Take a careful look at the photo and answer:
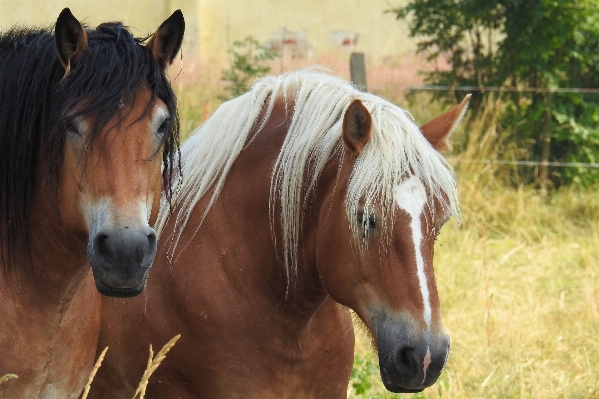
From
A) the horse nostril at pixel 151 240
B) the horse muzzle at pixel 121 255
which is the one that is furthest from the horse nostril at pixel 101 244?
the horse nostril at pixel 151 240

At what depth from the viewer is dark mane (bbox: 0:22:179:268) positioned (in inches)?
94.8

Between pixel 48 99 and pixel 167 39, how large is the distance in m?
0.39

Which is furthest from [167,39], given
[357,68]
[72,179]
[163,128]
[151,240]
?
[357,68]

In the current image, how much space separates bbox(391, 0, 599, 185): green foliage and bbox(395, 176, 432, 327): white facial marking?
204 inches

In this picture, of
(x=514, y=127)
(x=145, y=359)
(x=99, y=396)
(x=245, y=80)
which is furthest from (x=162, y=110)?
(x=514, y=127)

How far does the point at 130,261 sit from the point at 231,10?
12.0 meters

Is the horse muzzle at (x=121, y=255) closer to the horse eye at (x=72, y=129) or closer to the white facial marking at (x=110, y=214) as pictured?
the white facial marking at (x=110, y=214)

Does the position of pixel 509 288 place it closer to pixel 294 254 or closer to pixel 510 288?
pixel 510 288

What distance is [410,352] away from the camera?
249 centimetres

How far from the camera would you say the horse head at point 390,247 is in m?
2.50

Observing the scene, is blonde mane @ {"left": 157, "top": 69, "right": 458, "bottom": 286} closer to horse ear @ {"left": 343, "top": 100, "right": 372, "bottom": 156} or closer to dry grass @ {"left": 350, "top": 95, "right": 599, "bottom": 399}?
horse ear @ {"left": 343, "top": 100, "right": 372, "bottom": 156}

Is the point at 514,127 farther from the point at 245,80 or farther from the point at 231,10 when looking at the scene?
the point at 231,10

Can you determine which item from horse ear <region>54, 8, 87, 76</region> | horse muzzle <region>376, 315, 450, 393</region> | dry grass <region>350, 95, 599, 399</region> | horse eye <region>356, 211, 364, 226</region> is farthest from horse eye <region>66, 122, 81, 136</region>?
dry grass <region>350, 95, 599, 399</region>

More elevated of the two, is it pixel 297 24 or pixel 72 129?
pixel 72 129
